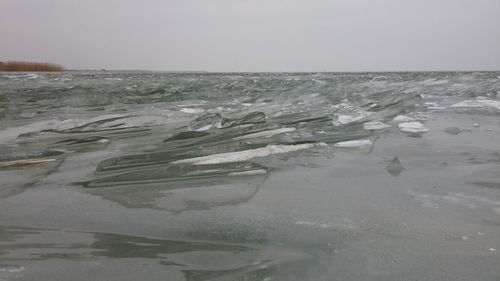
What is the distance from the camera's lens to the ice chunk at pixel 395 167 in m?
4.17

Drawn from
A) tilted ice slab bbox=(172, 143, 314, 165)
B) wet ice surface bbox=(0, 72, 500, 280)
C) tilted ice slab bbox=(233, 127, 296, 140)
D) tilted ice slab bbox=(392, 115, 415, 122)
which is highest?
tilted ice slab bbox=(392, 115, 415, 122)

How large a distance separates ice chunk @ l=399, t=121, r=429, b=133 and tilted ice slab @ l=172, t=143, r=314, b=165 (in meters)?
2.30

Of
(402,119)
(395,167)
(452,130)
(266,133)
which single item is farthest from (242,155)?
(402,119)

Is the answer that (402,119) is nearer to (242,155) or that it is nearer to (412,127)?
(412,127)

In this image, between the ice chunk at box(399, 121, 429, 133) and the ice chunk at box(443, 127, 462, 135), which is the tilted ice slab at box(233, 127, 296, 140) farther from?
the ice chunk at box(443, 127, 462, 135)

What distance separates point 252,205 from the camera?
10.5 ft

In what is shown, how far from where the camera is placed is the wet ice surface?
219 cm

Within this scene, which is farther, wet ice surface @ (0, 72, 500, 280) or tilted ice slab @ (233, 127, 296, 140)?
tilted ice slab @ (233, 127, 296, 140)

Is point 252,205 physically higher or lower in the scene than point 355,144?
lower

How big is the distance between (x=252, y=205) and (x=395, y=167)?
195cm

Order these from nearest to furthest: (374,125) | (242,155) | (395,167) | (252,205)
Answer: (252,205) < (395,167) < (242,155) < (374,125)

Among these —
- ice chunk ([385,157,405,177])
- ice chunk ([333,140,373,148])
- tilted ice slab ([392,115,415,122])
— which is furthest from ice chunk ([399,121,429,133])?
ice chunk ([385,157,405,177])

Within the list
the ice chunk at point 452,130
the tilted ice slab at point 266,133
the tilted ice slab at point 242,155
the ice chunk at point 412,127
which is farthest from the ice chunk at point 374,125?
the tilted ice slab at point 242,155

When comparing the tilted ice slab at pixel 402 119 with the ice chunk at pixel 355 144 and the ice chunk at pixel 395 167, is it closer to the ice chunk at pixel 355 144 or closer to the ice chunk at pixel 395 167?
the ice chunk at pixel 355 144
